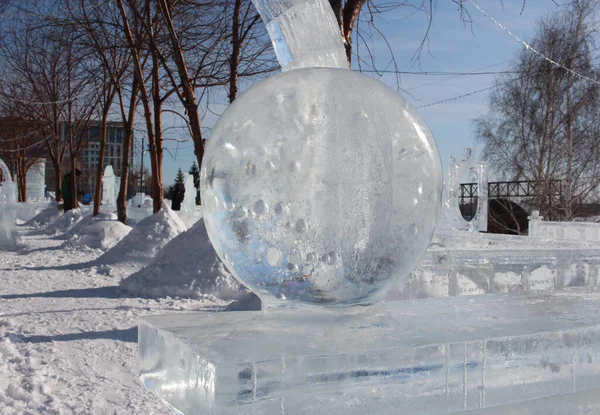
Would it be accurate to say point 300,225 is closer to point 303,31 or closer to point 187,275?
point 303,31

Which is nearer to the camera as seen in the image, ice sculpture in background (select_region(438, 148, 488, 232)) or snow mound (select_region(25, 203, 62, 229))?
ice sculpture in background (select_region(438, 148, 488, 232))

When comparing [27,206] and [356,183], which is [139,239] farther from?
[27,206]

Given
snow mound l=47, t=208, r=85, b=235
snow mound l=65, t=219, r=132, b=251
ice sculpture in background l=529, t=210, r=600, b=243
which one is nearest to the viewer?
ice sculpture in background l=529, t=210, r=600, b=243

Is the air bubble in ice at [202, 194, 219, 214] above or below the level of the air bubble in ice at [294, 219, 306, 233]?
above

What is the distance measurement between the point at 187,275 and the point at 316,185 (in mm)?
5949

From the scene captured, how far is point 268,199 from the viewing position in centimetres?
130

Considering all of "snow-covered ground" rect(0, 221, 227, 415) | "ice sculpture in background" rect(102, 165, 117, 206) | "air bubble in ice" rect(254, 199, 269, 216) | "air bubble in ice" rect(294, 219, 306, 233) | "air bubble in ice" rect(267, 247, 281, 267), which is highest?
"ice sculpture in background" rect(102, 165, 117, 206)

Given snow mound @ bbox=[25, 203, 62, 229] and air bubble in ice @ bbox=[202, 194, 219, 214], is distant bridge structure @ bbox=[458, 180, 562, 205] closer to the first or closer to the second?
snow mound @ bbox=[25, 203, 62, 229]

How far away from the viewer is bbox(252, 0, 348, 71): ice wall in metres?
1.71

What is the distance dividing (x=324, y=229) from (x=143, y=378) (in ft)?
1.61

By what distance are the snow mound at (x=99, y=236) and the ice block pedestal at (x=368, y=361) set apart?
1111 cm

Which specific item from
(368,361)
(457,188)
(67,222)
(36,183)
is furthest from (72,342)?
(36,183)

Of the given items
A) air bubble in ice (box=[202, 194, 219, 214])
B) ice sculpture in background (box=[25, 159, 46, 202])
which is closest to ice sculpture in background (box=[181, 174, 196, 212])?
air bubble in ice (box=[202, 194, 219, 214])

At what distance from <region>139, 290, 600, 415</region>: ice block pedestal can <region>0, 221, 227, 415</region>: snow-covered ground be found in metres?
2.20
